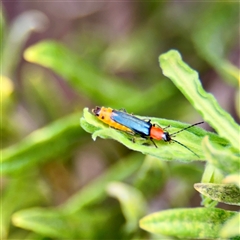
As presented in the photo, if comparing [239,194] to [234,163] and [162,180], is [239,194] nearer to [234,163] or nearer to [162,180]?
[234,163]

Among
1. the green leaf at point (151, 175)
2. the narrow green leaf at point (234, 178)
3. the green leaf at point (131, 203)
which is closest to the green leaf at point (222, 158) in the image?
the narrow green leaf at point (234, 178)

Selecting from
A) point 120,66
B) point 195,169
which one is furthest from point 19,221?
point 120,66

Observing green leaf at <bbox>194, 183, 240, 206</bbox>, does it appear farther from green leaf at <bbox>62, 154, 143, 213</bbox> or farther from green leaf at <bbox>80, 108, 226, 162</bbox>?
green leaf at <bbox>62, 154, 143, 213</bbox>

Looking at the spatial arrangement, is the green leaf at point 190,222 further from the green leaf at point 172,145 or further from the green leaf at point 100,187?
the green leaf at point 100,187

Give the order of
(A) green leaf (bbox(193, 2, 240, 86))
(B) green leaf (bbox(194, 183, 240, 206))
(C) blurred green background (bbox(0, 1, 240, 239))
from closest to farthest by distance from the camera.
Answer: (B) green leaf (bbox(194, 183, 240, 206)) < (C) blurred green background (bbox(0, 1, 240, 239)) < (A) green leaf (bbox(193, 2, 240, 86))

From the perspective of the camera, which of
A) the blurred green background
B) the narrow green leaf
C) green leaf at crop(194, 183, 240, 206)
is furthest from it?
the blurred green background

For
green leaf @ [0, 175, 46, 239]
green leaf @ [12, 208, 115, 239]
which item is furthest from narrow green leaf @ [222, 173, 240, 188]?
green leaf @ [0, 175, 46, 239]

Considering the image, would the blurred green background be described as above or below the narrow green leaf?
above
